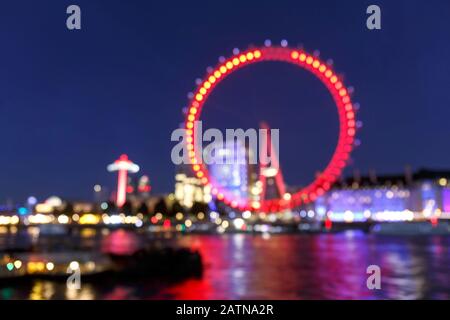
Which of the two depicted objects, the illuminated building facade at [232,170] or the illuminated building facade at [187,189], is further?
the illuminated building facade at [187,189]

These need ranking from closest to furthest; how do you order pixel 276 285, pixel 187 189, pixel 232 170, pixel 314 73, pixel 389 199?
pixel 276 285, pixel 314 73, pixel 232 170, pixel 389 199, pixel 187 189

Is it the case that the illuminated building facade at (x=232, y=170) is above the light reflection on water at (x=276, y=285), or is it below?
above

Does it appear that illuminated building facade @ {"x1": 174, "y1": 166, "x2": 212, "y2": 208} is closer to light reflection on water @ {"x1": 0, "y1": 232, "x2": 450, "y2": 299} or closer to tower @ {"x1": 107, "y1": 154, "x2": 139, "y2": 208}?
tower @ {"x1": 107, "y1": 154, "x2": 139, "y2": 208}

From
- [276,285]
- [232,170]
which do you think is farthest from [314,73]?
[232,170]

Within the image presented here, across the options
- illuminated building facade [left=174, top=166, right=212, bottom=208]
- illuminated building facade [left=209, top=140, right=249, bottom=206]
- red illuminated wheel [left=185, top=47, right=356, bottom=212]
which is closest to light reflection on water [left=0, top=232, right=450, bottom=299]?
red illuminated wheel [left=185, top=47, right=356, bottom=212]

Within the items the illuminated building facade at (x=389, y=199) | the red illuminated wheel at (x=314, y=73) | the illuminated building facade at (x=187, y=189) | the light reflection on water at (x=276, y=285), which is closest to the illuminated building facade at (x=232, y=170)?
the red illuminated wheel at (x=314, y=73)

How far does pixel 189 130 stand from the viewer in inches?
1256

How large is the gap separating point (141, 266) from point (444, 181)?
65414mm

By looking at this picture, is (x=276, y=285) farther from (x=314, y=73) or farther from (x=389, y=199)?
(x=389, y=199)

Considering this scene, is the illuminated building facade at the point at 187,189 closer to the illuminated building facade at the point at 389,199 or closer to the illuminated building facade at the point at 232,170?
the illuminated building facade at the point at 389,199

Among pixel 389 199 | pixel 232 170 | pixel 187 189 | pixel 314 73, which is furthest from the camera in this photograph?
pixel 187 189

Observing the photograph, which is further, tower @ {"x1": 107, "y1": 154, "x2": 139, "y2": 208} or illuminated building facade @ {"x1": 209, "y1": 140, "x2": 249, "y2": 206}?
tower @ {"x1": 107, "y1": 154, "x2": 139, "y2": 208}
